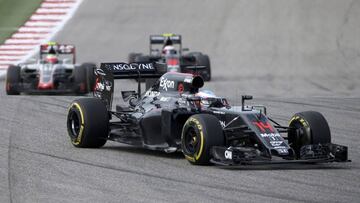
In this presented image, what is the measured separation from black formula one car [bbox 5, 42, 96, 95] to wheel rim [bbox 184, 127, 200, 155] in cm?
1377

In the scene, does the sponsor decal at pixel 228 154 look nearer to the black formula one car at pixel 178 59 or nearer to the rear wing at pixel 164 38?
the black formula one car at pixel 178 59

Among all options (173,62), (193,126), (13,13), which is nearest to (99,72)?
(193,126)

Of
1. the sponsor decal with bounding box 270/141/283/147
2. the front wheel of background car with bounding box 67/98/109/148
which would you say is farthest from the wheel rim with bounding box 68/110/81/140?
the sponsor decal with bounding box 270/141/283/147

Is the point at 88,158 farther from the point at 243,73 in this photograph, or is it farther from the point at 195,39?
the point at 195,39

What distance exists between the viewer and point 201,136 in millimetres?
14273

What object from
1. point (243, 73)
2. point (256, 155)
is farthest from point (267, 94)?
point (256, 155)

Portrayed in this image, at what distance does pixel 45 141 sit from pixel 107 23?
24891 mm

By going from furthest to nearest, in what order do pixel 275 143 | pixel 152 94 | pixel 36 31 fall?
pixel 36 31
pixel 152 94
pixel 275 143

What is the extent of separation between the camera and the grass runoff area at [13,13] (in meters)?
41.1

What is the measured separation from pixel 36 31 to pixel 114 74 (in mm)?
24068

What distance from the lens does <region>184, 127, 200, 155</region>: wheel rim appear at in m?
14.6

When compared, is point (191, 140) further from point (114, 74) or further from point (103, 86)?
point (103, 86)

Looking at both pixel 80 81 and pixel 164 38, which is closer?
pixel 80 81

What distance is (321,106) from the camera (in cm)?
2528
